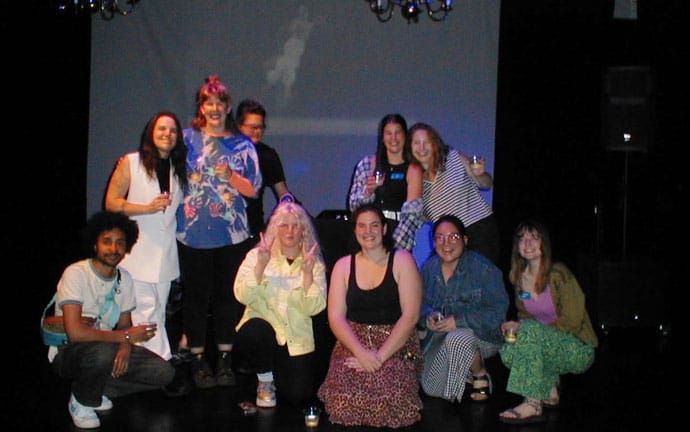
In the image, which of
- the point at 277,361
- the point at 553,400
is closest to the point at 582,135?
the point at 553,400

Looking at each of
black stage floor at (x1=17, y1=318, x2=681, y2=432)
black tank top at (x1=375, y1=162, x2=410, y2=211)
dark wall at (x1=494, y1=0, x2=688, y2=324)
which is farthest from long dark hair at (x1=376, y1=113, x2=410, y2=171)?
dark wall at (x1=494, y1=0, x2=688, y2=324)

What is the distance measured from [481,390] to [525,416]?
347 millimetres

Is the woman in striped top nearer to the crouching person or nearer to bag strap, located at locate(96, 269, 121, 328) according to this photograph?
the crouching person

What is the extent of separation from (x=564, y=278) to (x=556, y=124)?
8.99 ft

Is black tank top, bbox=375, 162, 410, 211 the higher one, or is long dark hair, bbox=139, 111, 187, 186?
long dark hair, bbox=139, 111, 187, 186

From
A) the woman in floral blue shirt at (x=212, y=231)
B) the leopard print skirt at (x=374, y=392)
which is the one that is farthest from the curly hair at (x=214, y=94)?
the leopard print skirt at (x=374, y=392)

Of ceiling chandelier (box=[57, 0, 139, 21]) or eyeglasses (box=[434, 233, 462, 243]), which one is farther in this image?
ceiling chandelier (box=[57, 0, 139, 21])

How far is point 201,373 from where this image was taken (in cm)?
383

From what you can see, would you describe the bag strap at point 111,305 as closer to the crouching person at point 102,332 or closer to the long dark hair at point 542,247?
the crouching person at point 102,332

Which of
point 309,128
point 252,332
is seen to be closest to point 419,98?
point 309,128

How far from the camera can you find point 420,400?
353 cm

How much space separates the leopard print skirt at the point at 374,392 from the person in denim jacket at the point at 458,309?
0.28 m

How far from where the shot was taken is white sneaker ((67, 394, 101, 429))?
3230 mm

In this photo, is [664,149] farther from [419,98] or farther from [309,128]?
[309,128]
